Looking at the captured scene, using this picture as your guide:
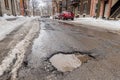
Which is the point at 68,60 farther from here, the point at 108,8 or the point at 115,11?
the point at 108,8

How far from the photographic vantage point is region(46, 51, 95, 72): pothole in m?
2.87

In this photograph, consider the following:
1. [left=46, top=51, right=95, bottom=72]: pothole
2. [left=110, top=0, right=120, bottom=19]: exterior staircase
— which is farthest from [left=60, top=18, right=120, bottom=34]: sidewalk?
[left=46, top=51, right=95, bottom=72]: pothole

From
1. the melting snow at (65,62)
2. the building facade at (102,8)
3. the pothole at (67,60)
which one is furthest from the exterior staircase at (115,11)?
the melting snow at (65,62)

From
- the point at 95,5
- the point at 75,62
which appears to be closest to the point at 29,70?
the point at 75,62

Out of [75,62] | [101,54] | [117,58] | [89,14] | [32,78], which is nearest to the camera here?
[32,78]

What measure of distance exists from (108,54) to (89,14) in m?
21.2

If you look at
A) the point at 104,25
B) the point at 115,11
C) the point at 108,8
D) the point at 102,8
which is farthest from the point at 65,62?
the point at 102,8

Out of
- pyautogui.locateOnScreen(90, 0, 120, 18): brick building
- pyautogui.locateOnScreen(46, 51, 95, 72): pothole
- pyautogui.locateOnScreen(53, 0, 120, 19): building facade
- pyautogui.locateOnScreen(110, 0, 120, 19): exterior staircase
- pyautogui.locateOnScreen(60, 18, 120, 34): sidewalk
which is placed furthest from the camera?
pyautogui.locateOnScreen(53, 0, 120, 19): building facade

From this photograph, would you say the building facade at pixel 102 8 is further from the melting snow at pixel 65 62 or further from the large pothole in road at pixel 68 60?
the melting snow at pixel 65 62

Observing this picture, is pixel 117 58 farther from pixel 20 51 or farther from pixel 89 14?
pixel 89 14

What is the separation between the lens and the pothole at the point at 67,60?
9.42 feet

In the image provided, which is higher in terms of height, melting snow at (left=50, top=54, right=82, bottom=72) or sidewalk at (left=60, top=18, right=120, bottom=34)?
sidewalk at (left=60, top=18, right=120, bottom=34)

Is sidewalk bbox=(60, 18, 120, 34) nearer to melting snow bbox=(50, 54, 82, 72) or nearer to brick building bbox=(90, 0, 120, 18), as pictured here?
brick building bbox=(90, 0, 120, 18)

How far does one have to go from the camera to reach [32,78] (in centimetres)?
239
